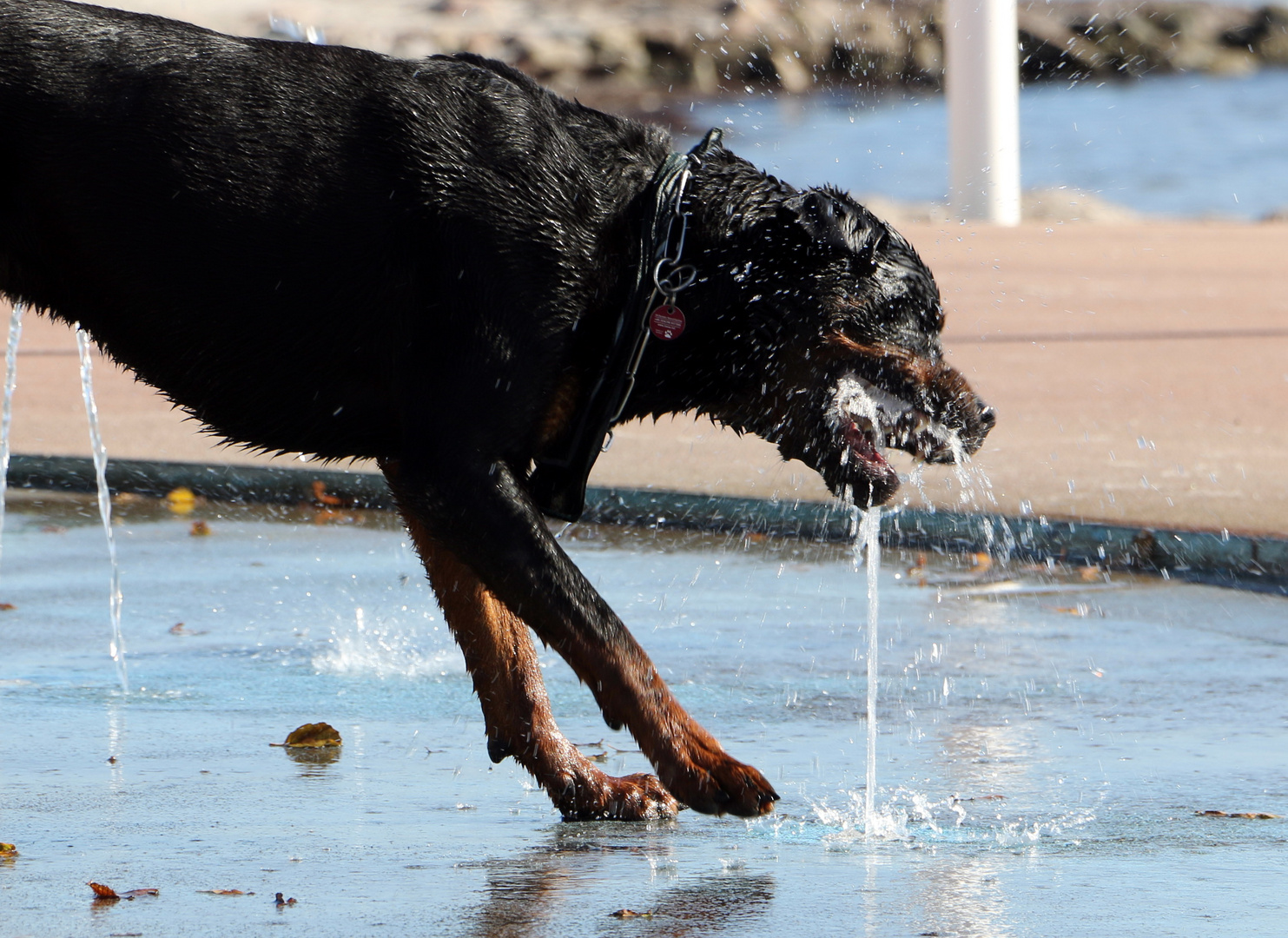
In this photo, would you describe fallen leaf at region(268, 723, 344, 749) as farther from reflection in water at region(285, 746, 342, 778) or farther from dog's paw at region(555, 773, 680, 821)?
dog's paw at region(555, 773, 680, 821)

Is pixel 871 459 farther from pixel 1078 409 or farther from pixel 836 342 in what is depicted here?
pixel 1078 409

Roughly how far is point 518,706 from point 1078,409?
5.62 meters

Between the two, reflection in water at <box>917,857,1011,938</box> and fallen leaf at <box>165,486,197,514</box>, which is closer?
reflection in water at <box>917,857,1011,938</box>

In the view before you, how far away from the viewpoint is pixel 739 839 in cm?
391

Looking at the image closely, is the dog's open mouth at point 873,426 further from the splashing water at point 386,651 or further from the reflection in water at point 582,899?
the splashing water at point 386,651

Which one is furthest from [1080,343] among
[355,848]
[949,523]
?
[355,848]

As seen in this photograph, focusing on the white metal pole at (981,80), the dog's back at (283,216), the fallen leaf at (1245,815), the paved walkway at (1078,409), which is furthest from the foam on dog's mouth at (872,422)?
the white metal pole at (981,80)

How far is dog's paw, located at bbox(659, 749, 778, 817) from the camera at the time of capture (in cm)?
374

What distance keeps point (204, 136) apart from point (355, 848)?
1.54m

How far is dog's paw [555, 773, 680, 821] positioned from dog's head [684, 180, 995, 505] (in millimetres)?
826

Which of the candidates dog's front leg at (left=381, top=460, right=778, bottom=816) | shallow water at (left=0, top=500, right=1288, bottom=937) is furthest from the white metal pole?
dog's front leg at (left=381, top=460, right=778, bottom=816)

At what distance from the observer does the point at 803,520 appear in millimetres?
Answer: 7320

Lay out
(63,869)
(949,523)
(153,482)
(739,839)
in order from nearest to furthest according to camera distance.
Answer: (63,869) → (739,839) → (949,523) → (153,482)

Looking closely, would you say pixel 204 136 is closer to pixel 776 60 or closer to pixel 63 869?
pixel 63 869
